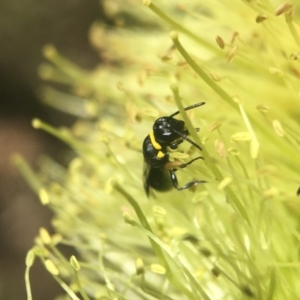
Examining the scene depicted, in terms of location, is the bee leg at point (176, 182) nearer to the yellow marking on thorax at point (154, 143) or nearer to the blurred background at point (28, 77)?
the yellow marking on thorax at point (154, 143)

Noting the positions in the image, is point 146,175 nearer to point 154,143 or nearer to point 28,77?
point 154,143

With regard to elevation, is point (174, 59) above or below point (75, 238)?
above

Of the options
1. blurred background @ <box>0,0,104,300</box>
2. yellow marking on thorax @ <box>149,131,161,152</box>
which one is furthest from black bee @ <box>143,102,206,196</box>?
blurred background @ <box>0,0,104,300</box>

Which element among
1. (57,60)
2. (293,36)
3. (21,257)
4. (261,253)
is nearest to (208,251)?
(261,253)

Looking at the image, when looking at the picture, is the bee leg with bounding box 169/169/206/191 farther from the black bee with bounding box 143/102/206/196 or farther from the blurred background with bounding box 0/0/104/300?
the blurred background with bounding box 0/0/104/300

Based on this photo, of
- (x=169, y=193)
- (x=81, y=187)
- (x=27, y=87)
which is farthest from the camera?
(x=27, y=87)

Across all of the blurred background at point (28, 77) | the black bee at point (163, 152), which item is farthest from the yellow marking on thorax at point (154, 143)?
the blurred background at point (28, 77)

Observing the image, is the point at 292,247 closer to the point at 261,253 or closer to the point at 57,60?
the point at 261,253
